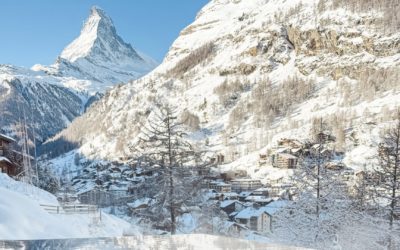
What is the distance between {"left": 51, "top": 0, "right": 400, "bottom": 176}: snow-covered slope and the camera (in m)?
91.4

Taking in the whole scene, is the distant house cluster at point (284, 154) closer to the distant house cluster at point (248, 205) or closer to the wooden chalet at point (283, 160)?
the wooden chalet at point (283, 160)

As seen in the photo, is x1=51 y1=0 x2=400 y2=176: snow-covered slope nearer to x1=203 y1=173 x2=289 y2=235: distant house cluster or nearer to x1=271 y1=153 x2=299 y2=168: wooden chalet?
x1=271 y1=153 x2=299 y2=168: wooden chalet

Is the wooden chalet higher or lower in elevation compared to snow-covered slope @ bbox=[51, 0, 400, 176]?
lower

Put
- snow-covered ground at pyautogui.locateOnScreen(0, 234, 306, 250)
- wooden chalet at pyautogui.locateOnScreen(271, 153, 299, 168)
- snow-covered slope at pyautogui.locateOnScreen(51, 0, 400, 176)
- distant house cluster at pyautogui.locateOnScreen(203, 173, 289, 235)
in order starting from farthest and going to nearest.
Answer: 1. snow-covered slope at pyautogui.locateOnScreen(51, 0, 400, 176)
2. wooden chalet at pyautogui.locateOnScreen(271, 153, 299, 168)
3. distant house cluster at pyautogui.locateOnScreen(203, 173, 289, 235)
4. snow-covered ground at pyautogui.locateOnScreen(0, 234, 306, 250)

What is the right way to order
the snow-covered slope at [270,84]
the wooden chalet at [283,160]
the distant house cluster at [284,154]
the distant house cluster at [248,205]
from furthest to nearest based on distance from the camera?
the snow-covered slope at [270,84] < the distant house cluster at [284,154] < the wooden chalet at [283,160] < the distant house cluster at [248,205]

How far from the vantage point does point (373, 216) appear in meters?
13.7

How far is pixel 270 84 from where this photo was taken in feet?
380

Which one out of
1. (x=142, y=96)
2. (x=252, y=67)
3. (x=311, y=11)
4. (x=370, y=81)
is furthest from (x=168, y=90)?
(x=370, y=81)

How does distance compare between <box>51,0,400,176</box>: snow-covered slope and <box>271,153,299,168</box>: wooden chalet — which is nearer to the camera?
<box>271,153,299,168</box>: wooden chalet


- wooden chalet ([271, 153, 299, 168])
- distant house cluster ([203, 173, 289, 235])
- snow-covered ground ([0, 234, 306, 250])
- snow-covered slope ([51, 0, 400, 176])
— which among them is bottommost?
distant house cluster ([203, 173, 289, 235])

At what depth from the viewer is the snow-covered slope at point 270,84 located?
91.4 metres

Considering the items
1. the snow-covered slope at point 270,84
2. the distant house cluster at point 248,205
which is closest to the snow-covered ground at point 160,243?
Result: the distant house cluster at point 248,205

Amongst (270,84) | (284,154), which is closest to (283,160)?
(284,154)

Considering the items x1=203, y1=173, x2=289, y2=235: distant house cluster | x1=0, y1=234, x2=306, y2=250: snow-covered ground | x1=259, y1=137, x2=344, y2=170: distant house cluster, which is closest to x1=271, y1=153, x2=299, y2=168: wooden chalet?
x1=259, y1=137, x2=344, y2=170: distant house cluster
